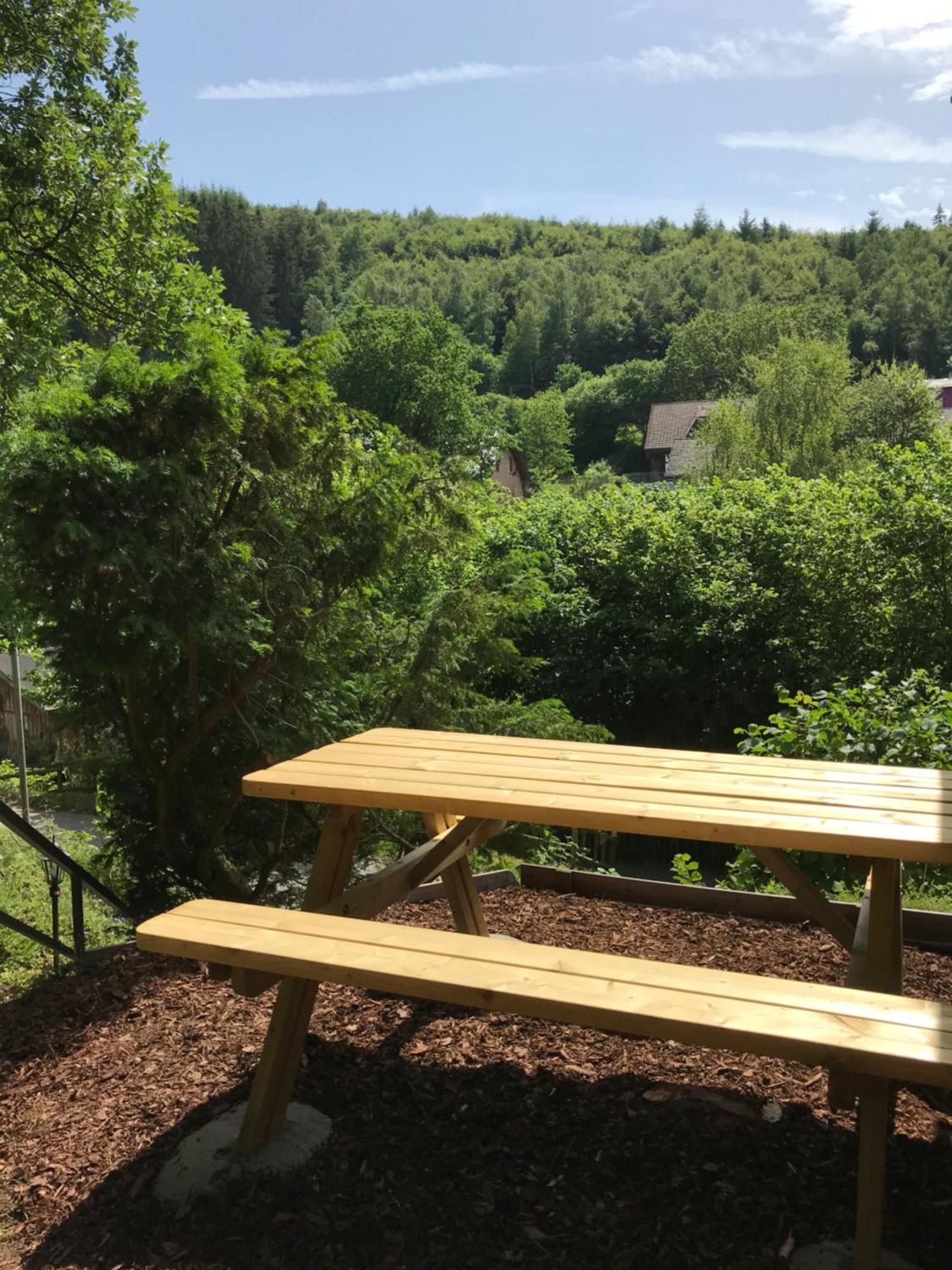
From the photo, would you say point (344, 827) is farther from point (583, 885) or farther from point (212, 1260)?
point (583, 885)

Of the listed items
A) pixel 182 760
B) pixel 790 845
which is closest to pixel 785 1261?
pixel 790 845

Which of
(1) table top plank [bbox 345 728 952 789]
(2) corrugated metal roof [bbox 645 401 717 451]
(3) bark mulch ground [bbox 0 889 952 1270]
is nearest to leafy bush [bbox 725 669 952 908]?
(3) bark mulch ground [bbox 0 889 952 1270]

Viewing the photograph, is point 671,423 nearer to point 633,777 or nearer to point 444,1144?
point 633,777

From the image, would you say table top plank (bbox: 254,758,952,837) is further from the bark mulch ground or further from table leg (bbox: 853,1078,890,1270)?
the bark mulch ground

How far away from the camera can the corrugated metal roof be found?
6938 cm

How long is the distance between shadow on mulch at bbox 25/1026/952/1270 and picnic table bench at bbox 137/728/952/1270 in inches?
6.8

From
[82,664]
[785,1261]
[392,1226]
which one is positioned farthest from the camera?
[82,664]

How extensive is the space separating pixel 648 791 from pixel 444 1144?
96 cm

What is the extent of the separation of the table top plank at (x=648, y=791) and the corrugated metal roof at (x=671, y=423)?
6730 cm

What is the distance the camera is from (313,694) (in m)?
4.66

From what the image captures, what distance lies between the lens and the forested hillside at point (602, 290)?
84312mm

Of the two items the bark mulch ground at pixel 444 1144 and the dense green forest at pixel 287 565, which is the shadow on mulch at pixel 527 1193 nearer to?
the bark mulch ground at pixel 444 1144

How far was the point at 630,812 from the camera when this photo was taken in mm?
2254

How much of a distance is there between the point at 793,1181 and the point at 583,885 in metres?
2.01
